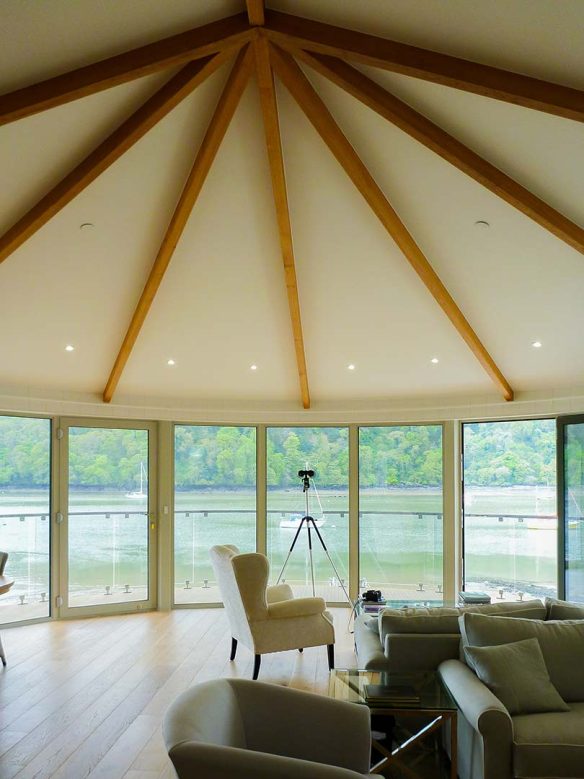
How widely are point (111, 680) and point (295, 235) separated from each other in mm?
3664

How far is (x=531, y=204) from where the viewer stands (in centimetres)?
436

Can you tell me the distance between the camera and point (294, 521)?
8.45 meters

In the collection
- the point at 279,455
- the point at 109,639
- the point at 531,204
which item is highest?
the point at 531,204

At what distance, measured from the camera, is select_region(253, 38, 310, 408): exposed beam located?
3.77 metres

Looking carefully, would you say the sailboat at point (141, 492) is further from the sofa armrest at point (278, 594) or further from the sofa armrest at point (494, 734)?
the sofa armrest at point (494, 734)

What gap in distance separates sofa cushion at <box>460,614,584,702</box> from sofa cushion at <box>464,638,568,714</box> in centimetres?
9

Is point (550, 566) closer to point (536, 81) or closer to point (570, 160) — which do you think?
point (570, 160)

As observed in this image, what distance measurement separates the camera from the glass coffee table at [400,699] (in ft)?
11.5

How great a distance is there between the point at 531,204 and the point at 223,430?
502 centimetres

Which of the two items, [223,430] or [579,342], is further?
[223,430]

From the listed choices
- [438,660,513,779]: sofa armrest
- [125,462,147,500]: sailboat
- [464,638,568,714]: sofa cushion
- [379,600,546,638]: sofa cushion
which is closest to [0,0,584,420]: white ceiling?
[125,462,147,500]: sailboat

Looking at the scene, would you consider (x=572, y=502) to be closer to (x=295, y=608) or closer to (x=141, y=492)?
(x=295, y=608)

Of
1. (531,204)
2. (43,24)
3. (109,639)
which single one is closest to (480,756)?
(531,204)

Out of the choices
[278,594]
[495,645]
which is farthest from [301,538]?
[495,645]
